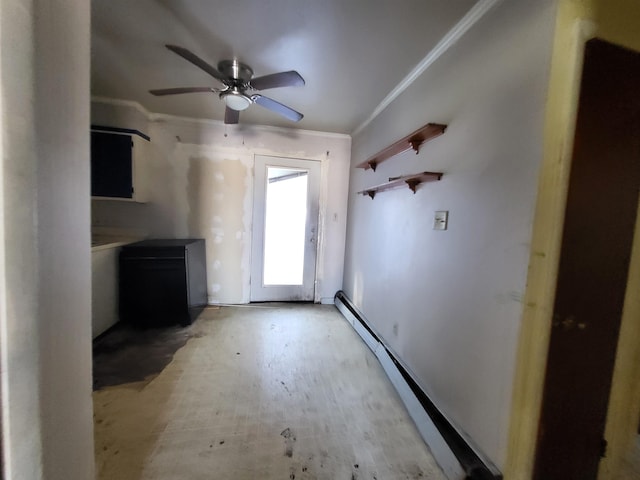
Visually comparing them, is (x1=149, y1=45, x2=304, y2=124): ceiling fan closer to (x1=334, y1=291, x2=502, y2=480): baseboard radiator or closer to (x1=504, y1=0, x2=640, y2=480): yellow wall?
(x1=504, y1=0, x2=640, y2=480): yellow wall

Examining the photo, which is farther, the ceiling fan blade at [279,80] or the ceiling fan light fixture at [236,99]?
the ceiling fan light fixture at [236,99]

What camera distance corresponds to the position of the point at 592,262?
3.44 ft

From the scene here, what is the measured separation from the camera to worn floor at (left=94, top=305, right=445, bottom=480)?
126 centimetres

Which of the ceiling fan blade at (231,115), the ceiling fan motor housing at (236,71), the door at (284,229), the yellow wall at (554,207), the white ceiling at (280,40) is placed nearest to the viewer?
the yellow wall at (554,207)

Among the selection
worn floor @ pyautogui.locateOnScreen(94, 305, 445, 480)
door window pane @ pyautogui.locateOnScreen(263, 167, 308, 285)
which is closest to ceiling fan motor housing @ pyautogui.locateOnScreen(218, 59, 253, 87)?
door window pane @ pyautogui.locateOnScreen(263, 167, 308, 285)

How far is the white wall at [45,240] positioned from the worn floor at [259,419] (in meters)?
0.71

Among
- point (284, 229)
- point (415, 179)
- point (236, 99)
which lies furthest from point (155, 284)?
point (415, 179)

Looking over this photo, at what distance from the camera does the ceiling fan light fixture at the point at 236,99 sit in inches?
78.4

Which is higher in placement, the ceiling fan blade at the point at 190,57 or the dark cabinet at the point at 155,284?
the ceiling fan blade at the point at 190,57

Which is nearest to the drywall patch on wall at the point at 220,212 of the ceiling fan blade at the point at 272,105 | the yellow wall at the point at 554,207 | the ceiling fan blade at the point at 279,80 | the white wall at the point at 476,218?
the ceiling fan blade at the point at 272,105

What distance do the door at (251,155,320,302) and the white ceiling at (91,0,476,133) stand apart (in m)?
1.09

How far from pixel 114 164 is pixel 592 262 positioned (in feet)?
12.3

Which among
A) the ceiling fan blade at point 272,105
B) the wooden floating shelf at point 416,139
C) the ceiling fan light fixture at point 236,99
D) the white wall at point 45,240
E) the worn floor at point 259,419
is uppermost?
the ceiling fan blade at point 272,105

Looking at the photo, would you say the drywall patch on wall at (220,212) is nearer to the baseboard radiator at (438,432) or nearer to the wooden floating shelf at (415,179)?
the wooden floating shelf at (415,179)
